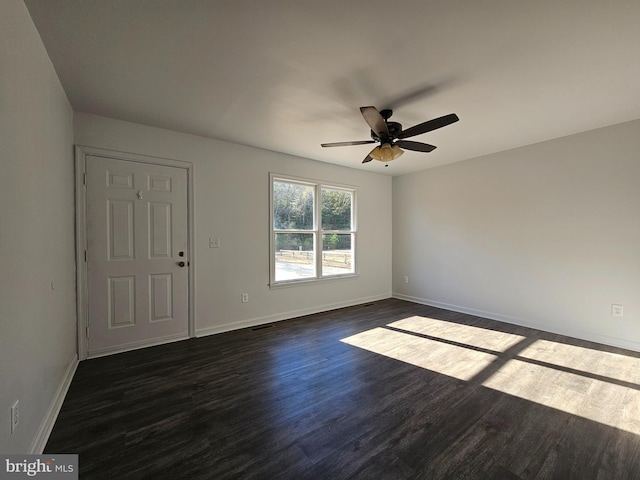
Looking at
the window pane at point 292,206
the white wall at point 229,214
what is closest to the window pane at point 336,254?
the white wall at point 229,214

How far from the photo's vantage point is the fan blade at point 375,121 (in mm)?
2271

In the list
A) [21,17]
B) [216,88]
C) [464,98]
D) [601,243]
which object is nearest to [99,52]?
[21,17]

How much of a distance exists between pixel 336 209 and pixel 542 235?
9.94 feet

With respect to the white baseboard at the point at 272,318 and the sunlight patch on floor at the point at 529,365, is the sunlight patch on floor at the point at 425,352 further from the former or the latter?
the white baseboard at the point at 272,318

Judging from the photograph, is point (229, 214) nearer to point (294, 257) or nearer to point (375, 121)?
point (294, 257)

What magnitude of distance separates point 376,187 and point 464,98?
2953 mm

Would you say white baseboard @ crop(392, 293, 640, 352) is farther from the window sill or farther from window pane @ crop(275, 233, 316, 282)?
window pane @ crop(275, 233, 316, 282)

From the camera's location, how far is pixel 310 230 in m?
4.60

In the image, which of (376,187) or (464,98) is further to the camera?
(376,187)

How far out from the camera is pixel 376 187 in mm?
5488

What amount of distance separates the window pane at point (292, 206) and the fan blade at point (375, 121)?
1.96 m

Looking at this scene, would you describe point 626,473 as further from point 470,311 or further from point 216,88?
point 216,88

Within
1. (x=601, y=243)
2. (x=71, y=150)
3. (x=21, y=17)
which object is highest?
(x=21, y=17)

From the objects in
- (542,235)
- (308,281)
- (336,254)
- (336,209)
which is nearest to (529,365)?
(542,235)
